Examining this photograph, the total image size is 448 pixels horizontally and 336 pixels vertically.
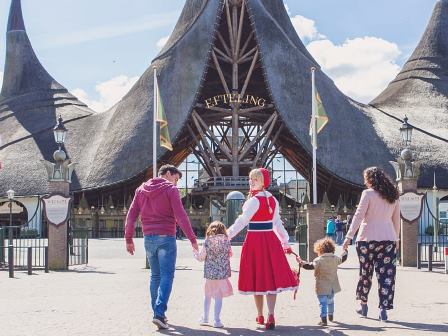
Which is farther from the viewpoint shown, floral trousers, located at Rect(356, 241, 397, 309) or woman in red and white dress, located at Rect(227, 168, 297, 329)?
floral trousers, located at Rect(356, 241, 397, 309)

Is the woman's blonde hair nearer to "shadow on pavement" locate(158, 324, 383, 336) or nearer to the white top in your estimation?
the white top

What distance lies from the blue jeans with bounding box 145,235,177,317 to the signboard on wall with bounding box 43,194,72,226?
10.6m

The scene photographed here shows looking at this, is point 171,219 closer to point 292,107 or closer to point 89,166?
point 292,107

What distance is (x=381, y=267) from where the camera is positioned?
9539mm

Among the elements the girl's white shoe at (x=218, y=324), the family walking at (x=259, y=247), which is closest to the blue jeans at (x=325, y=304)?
the family walking at (x=259, y=247)

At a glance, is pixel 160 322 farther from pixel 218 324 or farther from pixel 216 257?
pixel 216 257

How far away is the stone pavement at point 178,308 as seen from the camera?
8711 mm

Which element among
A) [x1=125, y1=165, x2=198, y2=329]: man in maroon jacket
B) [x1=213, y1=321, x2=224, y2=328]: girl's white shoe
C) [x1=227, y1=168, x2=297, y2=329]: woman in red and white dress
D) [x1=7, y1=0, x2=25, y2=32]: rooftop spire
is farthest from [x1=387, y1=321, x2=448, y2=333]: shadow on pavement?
[x1=7, y1=0, x2=25, y2=32]: rooftop spire

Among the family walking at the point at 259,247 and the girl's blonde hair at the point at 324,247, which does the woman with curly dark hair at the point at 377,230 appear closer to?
the family walking at the point at 259,247

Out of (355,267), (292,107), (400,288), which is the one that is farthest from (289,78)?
(400,288)

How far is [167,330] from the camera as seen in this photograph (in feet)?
28.5

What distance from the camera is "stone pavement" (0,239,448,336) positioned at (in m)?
8.71

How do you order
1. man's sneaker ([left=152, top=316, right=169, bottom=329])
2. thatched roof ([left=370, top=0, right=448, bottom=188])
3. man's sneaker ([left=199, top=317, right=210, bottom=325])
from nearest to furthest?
1. man's sneaker ([left=152, top=316, right=169, bottom=329])
2. man's sneaker ([left=199, top=317, right=210, bottom=325])
3. thatched roof ([left=370, top=0, right=448, bottom=188])

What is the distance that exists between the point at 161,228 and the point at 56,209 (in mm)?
10848
